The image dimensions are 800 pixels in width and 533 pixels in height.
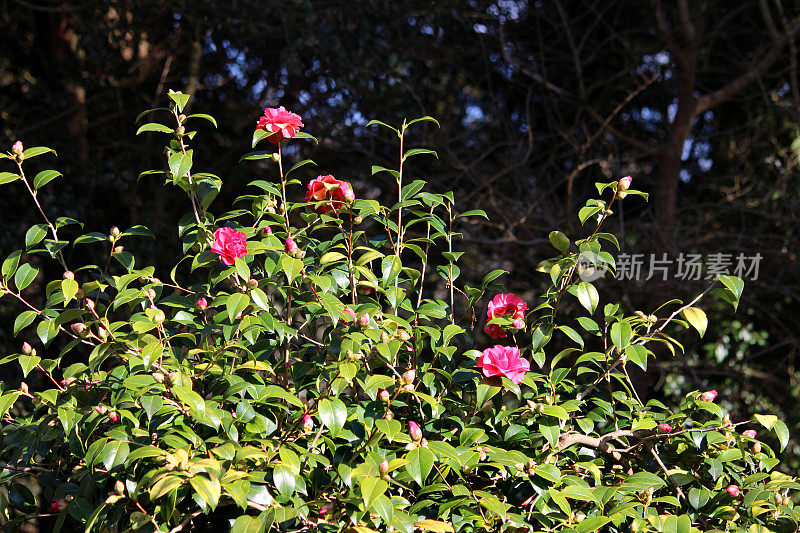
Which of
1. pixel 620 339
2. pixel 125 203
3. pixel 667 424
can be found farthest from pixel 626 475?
pixel 125 203

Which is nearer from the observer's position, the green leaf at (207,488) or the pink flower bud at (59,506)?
the green leaf at (207,488)

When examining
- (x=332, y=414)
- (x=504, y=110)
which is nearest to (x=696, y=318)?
(x=332, y=414)

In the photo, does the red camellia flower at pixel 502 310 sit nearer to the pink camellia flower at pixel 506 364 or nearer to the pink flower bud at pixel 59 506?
the pink camellia flower at pixel 506 364

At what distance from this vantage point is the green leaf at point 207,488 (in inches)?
31.9

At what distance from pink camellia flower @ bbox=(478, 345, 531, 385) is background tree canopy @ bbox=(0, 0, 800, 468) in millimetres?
2028

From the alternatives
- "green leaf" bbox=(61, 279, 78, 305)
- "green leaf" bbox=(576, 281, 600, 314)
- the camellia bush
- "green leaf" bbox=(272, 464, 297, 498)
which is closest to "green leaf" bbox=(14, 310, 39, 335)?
the camellia bush

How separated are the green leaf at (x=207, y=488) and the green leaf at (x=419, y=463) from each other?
0.28 meters

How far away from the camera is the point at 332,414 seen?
3.23ft

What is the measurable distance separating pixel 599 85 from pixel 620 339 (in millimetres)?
2673

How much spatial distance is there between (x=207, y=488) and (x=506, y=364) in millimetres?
515

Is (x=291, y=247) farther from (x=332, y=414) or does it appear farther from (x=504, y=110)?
(x=504, y=110)

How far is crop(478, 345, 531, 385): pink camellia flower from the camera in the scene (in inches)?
43.9

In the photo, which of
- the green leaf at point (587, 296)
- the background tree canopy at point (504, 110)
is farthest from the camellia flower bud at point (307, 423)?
the background tree canopy at point (504, 110)

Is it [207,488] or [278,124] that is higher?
[278,124]
